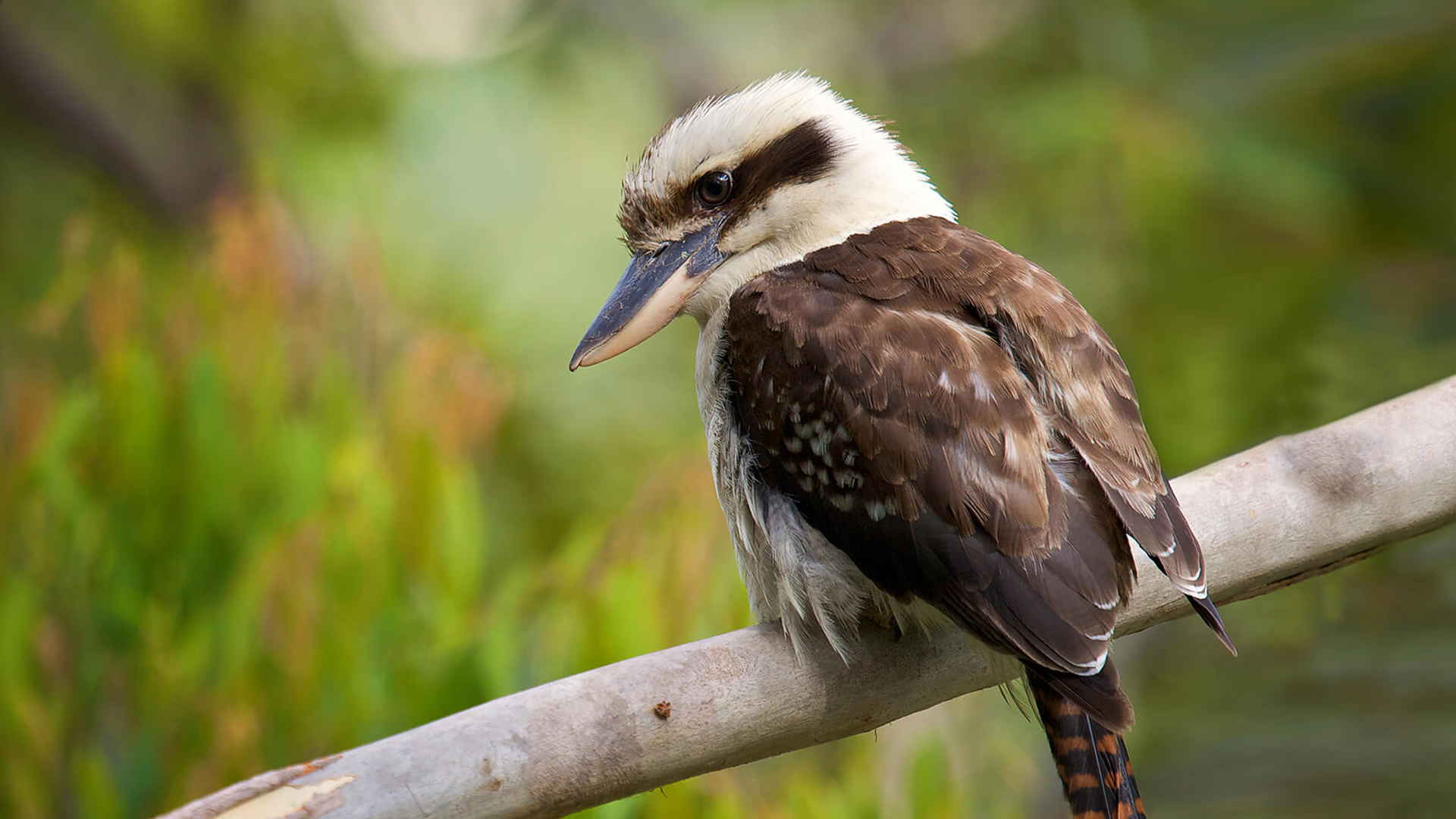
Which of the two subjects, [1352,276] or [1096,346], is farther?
[1352,276]

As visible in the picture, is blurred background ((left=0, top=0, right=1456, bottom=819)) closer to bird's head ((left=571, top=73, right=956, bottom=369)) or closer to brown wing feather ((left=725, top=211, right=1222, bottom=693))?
bird's head ((left=571, top=73, right=956, bottom=369))

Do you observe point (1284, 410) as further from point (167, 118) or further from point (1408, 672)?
point (167, 118)

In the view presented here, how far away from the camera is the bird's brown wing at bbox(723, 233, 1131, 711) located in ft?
4.13

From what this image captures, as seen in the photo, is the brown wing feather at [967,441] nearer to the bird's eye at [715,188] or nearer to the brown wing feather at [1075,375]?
the brown wing feather at [1075,375]

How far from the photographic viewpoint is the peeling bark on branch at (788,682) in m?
1.18

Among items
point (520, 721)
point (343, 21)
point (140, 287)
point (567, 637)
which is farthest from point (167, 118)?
point (520, 721)

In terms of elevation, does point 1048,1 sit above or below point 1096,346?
above

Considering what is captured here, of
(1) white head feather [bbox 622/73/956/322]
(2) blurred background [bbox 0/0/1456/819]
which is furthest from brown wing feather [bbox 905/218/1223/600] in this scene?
(2) blurred background [bbox 0/0/1456/819]

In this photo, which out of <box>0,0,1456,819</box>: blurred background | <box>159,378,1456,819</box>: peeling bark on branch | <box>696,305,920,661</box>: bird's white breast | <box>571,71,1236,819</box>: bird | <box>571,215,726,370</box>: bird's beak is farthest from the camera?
<box>0,0,1456,819</box>: blurred background

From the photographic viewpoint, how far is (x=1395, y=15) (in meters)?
3.93

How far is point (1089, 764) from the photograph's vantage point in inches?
52.1

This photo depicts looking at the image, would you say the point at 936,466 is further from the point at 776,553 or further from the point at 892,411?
the point at 776,553

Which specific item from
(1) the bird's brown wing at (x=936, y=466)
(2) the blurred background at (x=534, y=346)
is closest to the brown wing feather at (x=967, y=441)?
(1) the bird's brown wing at (x=936, y=466)

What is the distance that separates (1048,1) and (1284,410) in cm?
158
